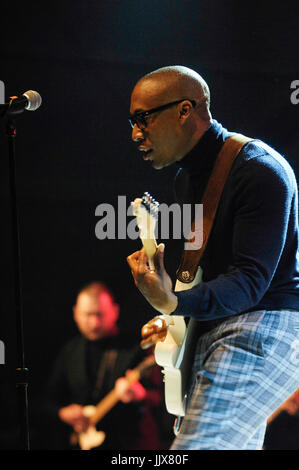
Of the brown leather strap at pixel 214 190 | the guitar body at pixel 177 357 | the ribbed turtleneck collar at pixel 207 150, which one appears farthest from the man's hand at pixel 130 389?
the ribbed turtleneck collar at pixel 207 150

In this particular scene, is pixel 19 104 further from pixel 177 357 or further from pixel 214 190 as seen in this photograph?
pixel 177 357

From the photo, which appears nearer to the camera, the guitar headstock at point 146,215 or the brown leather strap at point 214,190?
the guitar headstock at point 146,215

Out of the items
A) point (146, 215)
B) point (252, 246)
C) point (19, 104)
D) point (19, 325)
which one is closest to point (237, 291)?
point (252, 246)

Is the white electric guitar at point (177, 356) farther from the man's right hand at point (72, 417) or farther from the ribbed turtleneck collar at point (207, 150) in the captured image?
the man's right hand at point (72, 417)

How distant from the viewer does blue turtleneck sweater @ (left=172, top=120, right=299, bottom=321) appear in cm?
198

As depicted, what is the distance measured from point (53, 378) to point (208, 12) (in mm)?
2741

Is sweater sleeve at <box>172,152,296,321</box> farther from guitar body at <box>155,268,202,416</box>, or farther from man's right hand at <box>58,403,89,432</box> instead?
man's right hand at <box>58,403,89,432</box>

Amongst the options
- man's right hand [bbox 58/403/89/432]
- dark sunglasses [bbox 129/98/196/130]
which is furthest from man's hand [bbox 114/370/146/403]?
dark sunglasses [bbox 129/98/196/130]

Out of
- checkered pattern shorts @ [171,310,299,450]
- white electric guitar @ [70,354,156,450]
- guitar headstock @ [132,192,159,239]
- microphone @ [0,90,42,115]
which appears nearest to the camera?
checkered pattern shorts @ [171,310,299,450]

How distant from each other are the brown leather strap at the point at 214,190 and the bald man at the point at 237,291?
0.09ft

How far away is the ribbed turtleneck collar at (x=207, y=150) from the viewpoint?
7.71ft
